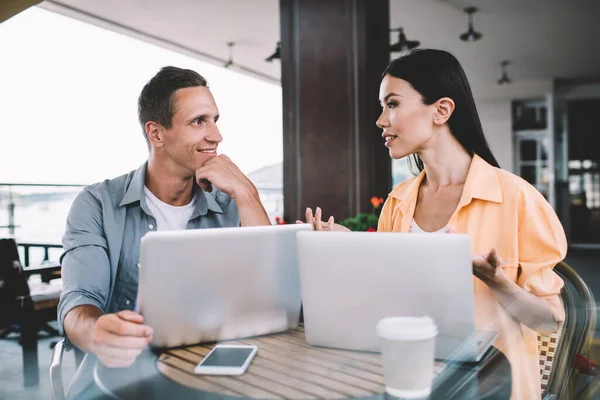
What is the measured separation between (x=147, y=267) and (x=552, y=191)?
31.2ft

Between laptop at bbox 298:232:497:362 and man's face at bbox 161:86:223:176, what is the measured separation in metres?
0.78

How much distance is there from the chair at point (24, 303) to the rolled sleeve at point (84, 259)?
1.66 metres

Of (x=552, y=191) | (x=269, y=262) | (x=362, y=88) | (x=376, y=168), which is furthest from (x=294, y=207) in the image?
(x=552, y=191)

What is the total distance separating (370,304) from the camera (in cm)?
94

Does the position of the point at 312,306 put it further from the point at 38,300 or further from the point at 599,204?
the point at 599,204

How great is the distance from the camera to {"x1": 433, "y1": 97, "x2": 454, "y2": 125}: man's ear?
4.58 feet

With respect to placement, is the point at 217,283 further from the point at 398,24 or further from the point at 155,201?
the point at 398,24

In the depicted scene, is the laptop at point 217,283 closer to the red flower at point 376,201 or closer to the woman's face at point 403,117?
the woman's face at point 403,117

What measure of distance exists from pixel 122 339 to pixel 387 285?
50 centimetres

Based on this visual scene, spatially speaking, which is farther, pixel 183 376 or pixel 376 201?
pixel 376 201

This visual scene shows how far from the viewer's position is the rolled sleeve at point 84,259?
4.33 ft

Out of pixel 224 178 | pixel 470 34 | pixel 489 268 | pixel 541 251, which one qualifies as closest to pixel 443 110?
pixel 541 251

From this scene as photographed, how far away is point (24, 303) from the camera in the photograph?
2898 mm

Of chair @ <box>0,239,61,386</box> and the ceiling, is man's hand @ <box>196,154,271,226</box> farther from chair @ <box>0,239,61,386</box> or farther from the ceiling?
the ceiling
